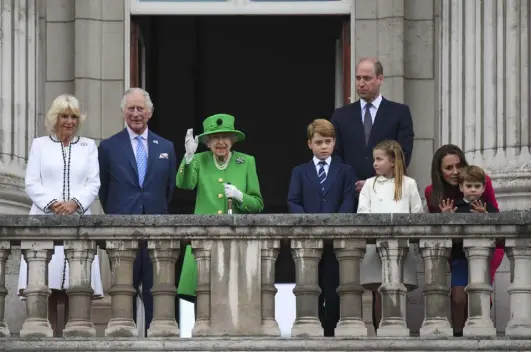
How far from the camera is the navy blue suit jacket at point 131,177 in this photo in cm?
1828

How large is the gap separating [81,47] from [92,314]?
9.74ft

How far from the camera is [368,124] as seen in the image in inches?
746

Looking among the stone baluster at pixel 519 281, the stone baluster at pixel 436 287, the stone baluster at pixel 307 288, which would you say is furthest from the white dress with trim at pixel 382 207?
the stone baluster at pixel 519 281

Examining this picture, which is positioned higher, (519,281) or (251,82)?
(251,82)

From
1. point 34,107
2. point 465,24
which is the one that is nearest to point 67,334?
point 34,107

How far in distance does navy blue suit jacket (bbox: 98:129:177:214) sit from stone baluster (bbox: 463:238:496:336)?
2.56 meters

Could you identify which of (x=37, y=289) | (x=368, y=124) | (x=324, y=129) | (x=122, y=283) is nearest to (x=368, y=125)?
(x=368, y=124)

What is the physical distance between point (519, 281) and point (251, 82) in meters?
11.7

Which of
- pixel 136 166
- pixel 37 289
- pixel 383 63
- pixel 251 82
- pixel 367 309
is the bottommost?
pixel 367 309

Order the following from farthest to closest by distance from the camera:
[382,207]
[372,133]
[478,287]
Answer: [372,133]
[382,207]
[478,287]

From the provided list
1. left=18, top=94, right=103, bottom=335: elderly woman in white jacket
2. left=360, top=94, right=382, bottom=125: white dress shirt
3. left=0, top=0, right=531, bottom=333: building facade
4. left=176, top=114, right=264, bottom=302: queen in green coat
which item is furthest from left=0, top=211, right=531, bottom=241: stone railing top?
left=0, top=0, right=531, bottom=333: building facade

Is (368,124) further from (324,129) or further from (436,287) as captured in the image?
(436,287)

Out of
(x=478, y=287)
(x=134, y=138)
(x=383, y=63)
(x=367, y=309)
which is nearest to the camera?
(x=478, y=287)

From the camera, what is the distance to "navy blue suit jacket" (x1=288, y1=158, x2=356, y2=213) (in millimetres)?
18188
